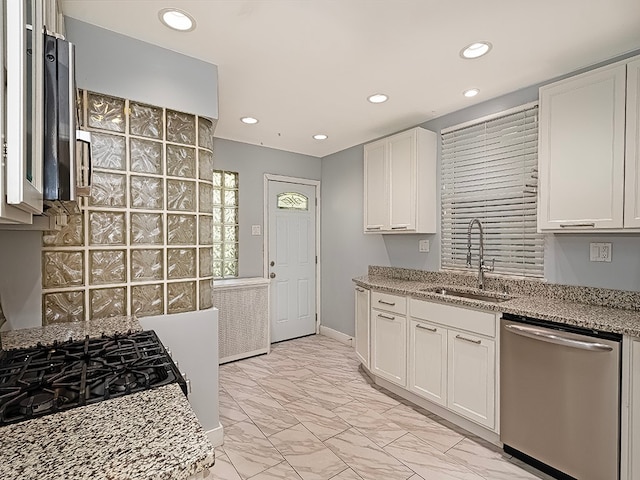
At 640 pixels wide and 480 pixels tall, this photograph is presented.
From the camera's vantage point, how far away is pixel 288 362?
373cm

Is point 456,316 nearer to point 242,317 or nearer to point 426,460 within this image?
point 426,460

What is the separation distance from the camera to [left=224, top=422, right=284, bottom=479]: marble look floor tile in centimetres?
203

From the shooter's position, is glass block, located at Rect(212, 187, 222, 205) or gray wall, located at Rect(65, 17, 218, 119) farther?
glass block, located at Rect(212, 187, 222, 205)

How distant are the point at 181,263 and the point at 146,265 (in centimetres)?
20

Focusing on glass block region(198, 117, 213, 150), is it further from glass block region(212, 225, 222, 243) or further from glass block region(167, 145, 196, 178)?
glass block region(212, 225, 222, 243)

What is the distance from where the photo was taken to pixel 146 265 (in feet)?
6.56

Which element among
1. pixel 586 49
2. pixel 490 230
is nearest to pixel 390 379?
pixel 490 230

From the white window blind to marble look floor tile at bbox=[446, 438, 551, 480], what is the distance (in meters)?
1.29

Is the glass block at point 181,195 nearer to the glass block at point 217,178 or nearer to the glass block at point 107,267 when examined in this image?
the glass block at point 107,267

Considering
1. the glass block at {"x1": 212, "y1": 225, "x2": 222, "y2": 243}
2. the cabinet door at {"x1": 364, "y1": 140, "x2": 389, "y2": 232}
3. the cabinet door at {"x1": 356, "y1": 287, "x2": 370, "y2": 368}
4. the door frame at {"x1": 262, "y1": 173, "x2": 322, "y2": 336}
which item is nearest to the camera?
the cabinet door at {"x1": 356, "y1": 287, "x2": 370, "y2": 368}

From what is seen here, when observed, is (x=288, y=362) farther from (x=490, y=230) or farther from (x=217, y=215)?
(x=490, y=230)

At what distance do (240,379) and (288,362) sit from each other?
2.04 ft

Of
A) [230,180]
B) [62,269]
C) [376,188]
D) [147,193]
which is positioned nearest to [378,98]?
[376,188]

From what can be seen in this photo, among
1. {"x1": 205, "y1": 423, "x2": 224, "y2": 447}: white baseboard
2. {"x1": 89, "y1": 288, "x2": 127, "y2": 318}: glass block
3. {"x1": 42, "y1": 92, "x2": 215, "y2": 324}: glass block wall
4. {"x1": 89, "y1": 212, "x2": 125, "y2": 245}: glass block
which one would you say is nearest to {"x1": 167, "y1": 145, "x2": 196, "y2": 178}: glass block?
{"x1": 42, "y1": 92, "x2": 215, "y2": 324}: glass block wall
